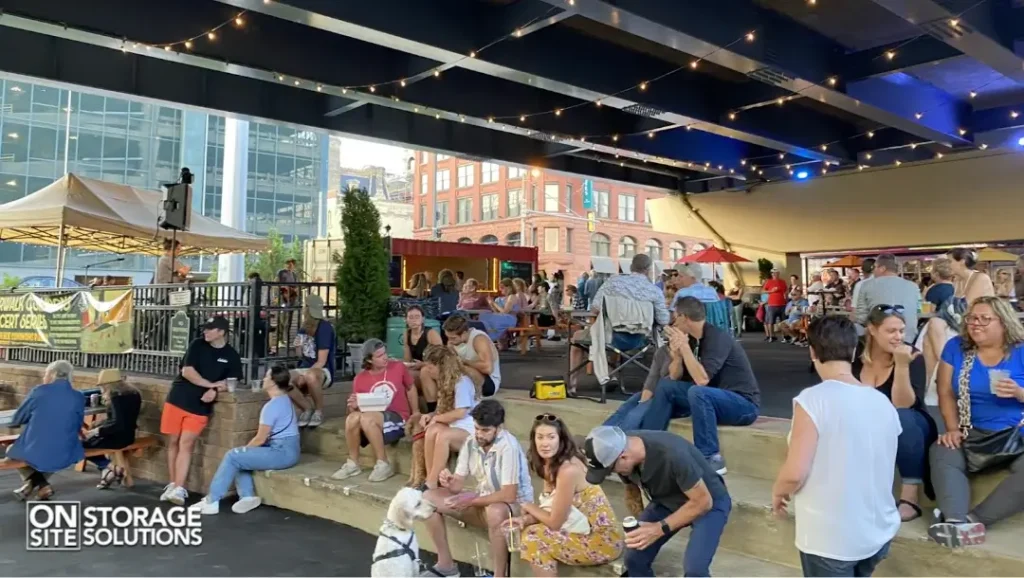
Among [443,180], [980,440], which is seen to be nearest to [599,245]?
[443,180]

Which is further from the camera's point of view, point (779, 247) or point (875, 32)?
point (779, 247)

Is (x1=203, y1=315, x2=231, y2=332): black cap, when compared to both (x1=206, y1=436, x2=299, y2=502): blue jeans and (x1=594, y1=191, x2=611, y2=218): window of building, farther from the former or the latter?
(x1=594, y1=191, x2=611, y2=218): window of building

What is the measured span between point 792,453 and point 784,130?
11035 mm

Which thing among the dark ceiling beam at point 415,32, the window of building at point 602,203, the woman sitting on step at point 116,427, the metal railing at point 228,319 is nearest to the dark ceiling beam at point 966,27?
the dark ceiling beam at point 415,32

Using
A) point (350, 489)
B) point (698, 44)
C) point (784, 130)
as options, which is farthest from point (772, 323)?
point (350, 489)

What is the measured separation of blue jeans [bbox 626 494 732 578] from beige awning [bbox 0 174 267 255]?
869 cm

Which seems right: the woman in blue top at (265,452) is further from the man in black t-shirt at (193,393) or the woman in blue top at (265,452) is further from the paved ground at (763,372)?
the paved ground at (763,372)

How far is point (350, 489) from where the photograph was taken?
17.1ft

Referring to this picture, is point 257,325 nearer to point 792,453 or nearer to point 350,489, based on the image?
point 350,489

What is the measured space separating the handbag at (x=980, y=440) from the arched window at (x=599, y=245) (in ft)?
138

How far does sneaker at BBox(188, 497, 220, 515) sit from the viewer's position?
5.54m

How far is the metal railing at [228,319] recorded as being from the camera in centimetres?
664

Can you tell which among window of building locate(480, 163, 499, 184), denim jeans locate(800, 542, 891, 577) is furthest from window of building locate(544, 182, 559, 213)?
denim jeans locate(800, 542, 891, 577)

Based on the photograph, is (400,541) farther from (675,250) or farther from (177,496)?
(675,250)
